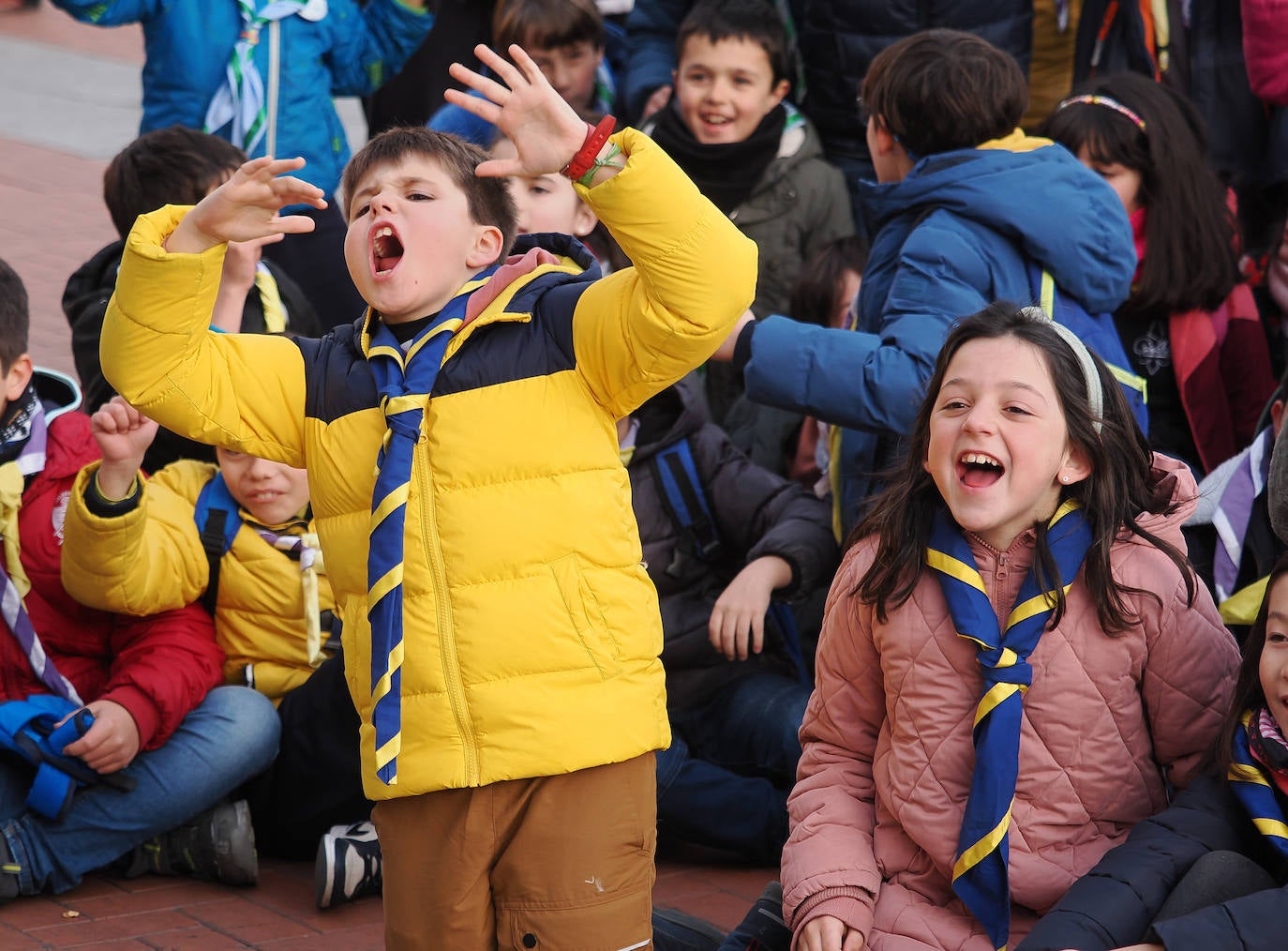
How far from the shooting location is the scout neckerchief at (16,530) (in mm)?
3645

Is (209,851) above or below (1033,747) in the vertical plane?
below

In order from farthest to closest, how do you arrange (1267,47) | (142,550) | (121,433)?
(1267,47), (142,550), (121,433)

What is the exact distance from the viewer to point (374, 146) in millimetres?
2762

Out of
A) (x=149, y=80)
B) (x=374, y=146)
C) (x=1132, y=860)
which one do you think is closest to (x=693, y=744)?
(x=1132, y=860)

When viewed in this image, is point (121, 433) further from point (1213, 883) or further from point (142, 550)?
point (1213, 883)

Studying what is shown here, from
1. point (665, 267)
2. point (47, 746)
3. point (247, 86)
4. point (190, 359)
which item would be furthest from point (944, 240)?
point (247, 86)

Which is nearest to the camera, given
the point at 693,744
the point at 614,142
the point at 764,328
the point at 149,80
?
the point at 614,142

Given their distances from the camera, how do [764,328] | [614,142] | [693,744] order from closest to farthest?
[614,142]
[764,328]
[693,744]

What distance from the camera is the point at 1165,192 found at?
4.30 metres

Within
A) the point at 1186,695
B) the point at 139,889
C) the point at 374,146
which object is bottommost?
the point at 139,889

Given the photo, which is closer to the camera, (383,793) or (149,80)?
(383,793)

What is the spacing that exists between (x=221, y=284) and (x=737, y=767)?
1.81m

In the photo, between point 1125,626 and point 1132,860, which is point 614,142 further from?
point 1132,860

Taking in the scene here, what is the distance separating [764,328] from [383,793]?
1.50 m
